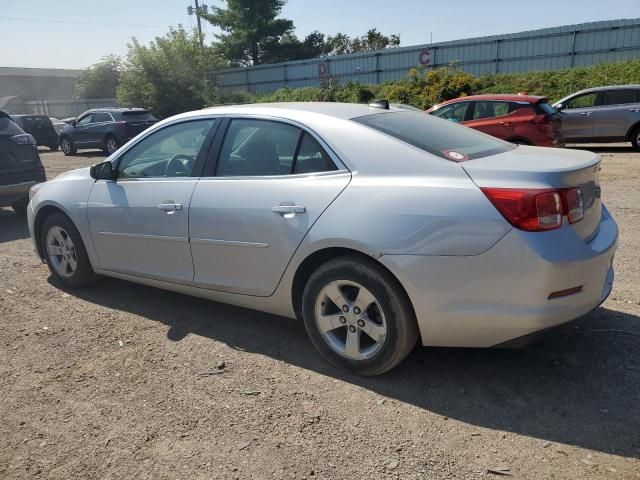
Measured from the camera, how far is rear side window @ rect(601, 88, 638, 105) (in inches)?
531

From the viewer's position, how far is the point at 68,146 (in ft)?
66.0

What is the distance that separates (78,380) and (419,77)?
2220cm

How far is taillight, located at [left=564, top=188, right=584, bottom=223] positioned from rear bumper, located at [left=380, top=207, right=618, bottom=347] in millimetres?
82

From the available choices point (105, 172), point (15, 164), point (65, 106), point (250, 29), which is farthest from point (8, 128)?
point (250, 29)

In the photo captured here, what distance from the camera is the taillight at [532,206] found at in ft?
8.84

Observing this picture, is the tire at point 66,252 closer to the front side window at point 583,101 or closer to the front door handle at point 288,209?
the front door handle at point 288,209

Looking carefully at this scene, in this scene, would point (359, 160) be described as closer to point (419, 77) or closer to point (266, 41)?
point (419, 77)

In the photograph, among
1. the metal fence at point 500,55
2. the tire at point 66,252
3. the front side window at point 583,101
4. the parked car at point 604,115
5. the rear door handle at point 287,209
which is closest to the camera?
the rear door handle at point 287,209

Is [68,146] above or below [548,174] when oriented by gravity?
below

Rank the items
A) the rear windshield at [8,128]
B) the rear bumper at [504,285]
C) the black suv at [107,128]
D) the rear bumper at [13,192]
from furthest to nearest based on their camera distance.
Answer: the black suv at [107,128]
the rear windshield at [8,128]
the rear bumper at [13,192]
the rear bumper at [504,285]

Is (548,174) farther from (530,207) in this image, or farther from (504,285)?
(504,285)

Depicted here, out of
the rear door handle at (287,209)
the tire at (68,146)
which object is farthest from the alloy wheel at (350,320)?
the tire at (68,146)

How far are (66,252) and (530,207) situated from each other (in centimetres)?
409

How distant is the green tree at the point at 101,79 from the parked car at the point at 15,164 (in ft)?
132
